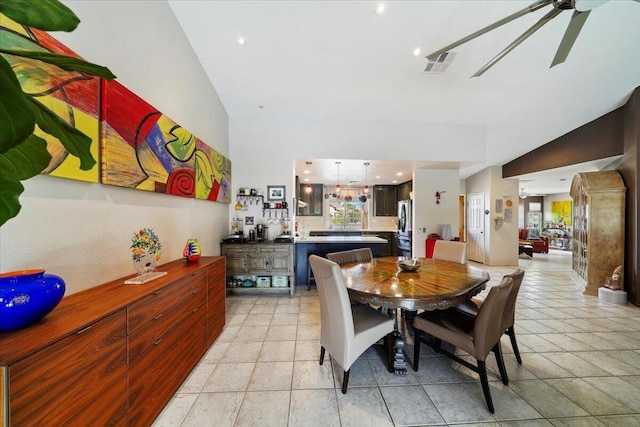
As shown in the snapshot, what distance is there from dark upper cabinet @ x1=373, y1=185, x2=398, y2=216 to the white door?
215 cm

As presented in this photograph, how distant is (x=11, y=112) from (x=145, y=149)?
185cm

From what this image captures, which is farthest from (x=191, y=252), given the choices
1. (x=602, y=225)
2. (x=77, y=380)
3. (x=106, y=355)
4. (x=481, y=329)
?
(x=602, y=225)

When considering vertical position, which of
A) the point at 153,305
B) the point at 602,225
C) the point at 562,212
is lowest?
the point at 153,305

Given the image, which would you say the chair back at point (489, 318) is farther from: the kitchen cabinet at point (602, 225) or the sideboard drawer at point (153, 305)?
the kitchen cabinet at point (602, 225)

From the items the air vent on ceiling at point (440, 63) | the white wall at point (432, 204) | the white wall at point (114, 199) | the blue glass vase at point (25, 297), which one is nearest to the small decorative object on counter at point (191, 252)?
the white wall at point (114, 199)

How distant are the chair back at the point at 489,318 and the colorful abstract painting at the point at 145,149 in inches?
109

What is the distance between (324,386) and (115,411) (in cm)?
131

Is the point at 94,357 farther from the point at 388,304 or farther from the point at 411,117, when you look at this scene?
the point at 411,117

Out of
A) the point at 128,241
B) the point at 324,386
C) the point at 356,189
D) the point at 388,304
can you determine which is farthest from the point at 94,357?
the point at 356,189

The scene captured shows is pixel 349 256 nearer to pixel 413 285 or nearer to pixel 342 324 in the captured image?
pixel 413 285

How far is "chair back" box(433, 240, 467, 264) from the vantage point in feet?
9.62

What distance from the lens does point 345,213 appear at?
7.96m

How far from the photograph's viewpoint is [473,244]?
22.4ft

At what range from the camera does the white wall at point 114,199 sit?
4.13ft
